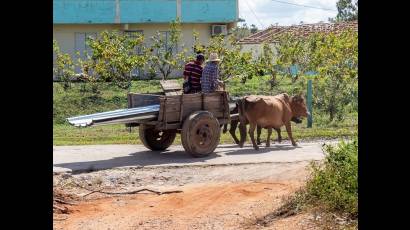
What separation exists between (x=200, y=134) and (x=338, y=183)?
5400 millimetres

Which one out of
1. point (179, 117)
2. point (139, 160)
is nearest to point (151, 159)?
point (139, 160)

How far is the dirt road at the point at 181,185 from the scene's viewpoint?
859cm

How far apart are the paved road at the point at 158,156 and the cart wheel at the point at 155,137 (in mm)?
185

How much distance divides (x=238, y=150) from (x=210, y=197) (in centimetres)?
460

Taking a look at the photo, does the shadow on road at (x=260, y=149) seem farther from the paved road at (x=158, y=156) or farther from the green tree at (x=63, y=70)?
the green tree at (x=63, y=70)

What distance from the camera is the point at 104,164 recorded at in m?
12.5

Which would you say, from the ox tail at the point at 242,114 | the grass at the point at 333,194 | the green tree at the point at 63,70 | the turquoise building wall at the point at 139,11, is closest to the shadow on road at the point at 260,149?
the ox tail at the point at 242,114

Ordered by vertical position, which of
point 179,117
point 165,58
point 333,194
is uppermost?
point 165,58

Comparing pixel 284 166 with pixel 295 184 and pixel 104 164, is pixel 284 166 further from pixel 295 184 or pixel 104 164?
pixel 104 164

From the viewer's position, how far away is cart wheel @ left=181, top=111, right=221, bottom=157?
42.5 ft

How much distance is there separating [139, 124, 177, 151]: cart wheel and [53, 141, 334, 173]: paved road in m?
0.19

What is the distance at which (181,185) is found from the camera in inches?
428

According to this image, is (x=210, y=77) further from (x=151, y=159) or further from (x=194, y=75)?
(x=151, y=159)
